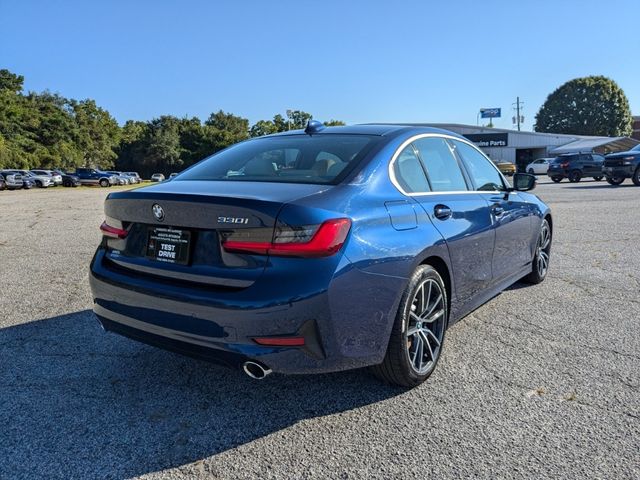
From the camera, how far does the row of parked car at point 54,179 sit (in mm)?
37431

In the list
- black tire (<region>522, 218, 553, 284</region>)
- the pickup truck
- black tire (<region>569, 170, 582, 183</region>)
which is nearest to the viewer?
black tire (<region>522, 218, 553, 284</region>)

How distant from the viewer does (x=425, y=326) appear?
3.07 m

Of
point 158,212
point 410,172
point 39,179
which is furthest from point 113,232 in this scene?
point 39,179

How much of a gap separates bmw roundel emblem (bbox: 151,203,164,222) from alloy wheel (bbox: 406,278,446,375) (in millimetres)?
1466

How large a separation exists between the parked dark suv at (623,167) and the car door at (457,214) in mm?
20777

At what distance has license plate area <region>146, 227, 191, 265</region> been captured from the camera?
100 inches

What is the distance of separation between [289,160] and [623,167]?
72.8ft

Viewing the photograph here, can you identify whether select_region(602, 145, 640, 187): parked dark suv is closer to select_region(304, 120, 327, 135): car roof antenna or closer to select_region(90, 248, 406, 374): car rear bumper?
select_region(304, 120, 327, 135): car roof antenna

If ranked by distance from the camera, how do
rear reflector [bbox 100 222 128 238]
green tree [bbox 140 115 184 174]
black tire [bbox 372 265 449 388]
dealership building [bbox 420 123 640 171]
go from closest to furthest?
black tire [bbox 372 265 449 388]
rear reflector [bbox 100 222 128 238]
dealership building [bbox 420 123 640 171]
green tree [bbox 140 115 184 174]

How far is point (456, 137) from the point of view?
160 inches

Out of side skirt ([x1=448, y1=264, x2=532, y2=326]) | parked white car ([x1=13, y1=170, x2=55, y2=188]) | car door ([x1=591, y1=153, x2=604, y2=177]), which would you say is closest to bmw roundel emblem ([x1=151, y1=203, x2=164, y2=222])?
side skirt ([x1=448, y1=264, x2=532, y2=326])

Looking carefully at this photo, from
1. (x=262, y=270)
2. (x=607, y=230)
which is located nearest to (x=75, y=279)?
(x=262, y=270)

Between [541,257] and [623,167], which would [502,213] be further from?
[623,167]

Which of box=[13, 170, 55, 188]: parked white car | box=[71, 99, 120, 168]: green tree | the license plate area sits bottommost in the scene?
the license plate area
